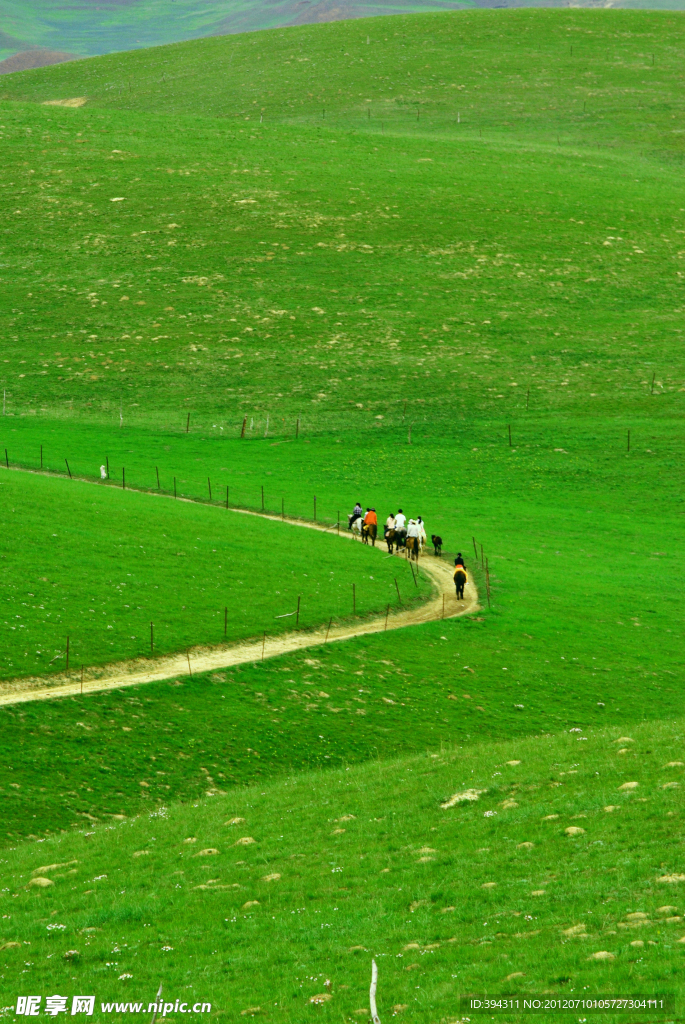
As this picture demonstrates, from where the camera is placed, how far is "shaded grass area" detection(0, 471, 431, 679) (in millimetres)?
36844

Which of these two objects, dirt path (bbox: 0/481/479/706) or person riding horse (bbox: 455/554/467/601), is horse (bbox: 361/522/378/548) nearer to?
dirt path (bbox: 0/481/479/706)

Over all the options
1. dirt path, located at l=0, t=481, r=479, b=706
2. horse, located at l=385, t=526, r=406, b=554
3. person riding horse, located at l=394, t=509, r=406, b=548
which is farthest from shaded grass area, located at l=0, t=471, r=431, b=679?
person riding horse, located at l=394, t=509, r=406, b=548

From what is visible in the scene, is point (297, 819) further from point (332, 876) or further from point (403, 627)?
point (403, 627)

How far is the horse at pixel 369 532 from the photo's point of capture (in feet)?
184

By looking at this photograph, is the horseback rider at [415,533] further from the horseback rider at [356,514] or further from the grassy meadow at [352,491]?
the horseback rider at [356,514]

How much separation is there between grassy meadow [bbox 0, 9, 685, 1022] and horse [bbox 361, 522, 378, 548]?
3392mm

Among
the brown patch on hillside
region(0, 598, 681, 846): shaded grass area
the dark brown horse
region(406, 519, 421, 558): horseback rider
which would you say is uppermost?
the brown patch on hillside

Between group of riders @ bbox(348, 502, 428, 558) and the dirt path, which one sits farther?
group of riders @ bbox(348, 502, 428, 558)

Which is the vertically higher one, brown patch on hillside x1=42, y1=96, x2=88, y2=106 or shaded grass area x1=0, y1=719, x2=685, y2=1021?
brown patch on hillside x1=42, y1=96, x2=88, y2=106

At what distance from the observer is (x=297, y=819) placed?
81.4 feet

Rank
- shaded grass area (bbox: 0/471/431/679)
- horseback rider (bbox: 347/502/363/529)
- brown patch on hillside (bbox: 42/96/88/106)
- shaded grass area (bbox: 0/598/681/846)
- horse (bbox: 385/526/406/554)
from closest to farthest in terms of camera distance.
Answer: shaded grass area (bbox: 0/598/681/846) → shaded grass area (bbox: 0/471/431/679) → horse (bbox: 385/526/406/554) → horseback rider (bbox: 347/502/363/529) → brown patch on hillside (bbox: 42/96/88/106)

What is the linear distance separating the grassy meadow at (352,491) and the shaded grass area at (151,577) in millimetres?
279

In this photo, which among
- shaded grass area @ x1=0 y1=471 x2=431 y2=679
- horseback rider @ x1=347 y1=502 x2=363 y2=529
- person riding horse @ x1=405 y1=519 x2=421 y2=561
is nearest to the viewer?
shaded grass area @ x1=0 y1=471 x2=431 y2=679

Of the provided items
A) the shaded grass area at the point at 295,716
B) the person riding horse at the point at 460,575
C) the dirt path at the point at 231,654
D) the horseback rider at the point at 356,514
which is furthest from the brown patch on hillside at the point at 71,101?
the shaded grass area at the point at 295,716
